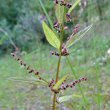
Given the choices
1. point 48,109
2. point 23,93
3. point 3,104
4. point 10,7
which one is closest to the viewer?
point 48,109

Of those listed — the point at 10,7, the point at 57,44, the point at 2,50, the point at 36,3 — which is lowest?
the point at 57,44

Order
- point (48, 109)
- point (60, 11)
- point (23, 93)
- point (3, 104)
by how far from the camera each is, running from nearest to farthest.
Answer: point (60, 11), point (48, 109), point (3, 104), point (23, 93)

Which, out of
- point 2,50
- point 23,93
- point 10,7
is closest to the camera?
point 23,93

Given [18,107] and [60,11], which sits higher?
[60,11]

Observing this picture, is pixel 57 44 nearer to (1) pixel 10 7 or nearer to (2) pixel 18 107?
(2) pixel 18 107

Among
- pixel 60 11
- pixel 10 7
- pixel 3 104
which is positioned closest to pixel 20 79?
pixel 60 11

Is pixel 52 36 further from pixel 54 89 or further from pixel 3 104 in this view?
pixel 3 104

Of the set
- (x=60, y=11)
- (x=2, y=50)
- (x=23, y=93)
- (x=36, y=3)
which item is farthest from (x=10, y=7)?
(x=60, y=11)

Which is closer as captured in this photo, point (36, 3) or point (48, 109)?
point (48, 109)

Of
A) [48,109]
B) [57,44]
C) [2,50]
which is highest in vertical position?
[2,50]
